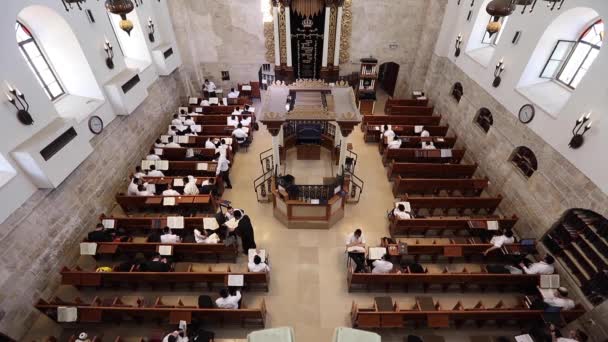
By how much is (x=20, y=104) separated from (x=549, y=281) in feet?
37.3

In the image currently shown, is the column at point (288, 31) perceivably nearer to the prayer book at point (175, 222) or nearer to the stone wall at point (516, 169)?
the stone wall at point (516, 169)

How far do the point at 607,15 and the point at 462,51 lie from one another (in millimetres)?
5191

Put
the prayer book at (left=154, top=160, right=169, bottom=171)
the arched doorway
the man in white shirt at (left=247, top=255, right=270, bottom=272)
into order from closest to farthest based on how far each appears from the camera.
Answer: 1. the man in white shirt at (left=247, top=255, right=270, bottom=272)
2. the prayer book at (left=154, top=160, right=169, bottom=171)
3. the arched doorway

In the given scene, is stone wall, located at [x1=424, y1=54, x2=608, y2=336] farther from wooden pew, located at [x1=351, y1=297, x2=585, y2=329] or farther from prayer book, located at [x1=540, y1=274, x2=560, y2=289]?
wooden pew, located at [x1=351, y1=297, x2=585, y2=329]

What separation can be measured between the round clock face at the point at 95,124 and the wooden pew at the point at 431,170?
855 centimetres

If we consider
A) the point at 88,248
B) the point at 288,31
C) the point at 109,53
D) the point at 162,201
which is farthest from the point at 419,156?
the point at 109,53

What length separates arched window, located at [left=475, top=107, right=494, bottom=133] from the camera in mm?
9648

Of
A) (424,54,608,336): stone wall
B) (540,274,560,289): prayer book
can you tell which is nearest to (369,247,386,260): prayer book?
(540,274,560,289): prayer book

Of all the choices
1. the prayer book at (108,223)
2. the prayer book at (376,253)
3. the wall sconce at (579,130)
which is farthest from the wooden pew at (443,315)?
the prayer book at (108,223)

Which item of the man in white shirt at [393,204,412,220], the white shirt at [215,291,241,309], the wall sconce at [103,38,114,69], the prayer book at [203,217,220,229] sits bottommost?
the white shirt at [215,291,241,309]

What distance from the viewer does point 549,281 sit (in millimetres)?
6383

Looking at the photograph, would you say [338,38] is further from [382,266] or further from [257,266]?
[257,266]

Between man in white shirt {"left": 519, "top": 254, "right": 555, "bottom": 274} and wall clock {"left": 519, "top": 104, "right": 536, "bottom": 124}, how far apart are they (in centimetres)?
341

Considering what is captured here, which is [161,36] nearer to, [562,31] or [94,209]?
[94,209]
